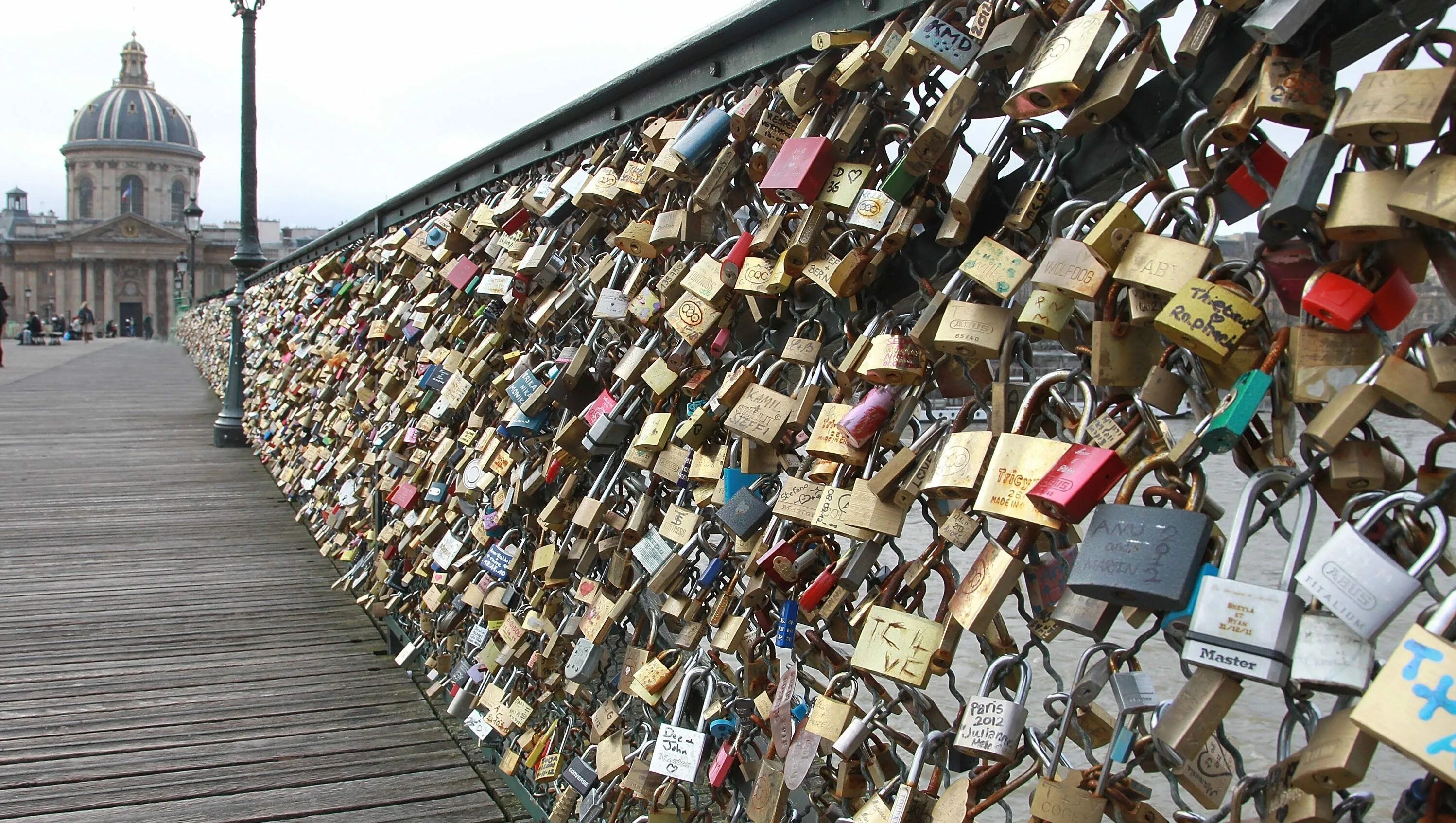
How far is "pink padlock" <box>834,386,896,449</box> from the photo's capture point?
119cm

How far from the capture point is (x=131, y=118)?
9681cm

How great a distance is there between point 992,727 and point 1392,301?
47cm

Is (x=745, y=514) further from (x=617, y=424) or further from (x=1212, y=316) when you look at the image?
(x=1212, y=316)

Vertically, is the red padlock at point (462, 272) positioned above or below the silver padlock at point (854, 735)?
below

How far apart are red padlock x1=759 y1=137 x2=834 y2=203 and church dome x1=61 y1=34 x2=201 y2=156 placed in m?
108

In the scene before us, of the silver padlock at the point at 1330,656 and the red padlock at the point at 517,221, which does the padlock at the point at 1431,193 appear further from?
the red padlock at the point at 517,221

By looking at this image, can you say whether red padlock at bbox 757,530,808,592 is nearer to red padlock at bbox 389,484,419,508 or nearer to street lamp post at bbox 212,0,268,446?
red padlock at bbox 389,484,419,508

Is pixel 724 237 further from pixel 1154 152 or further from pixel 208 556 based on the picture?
pixel 208 556

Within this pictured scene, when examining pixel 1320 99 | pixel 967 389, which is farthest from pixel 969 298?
pixel 1320 99

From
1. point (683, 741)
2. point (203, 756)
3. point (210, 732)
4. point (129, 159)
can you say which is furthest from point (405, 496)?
point (129, 159)

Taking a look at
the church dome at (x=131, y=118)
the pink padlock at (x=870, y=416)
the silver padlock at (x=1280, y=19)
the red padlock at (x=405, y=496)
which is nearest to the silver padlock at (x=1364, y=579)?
the silver padlock at (x=1280, y=19)

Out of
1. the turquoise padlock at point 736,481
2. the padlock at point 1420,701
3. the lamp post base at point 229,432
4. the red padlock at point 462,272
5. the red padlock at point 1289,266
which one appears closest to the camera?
the padlock at point 1420,701

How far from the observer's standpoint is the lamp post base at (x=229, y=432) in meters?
8.38

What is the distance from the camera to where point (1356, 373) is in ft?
2.56
